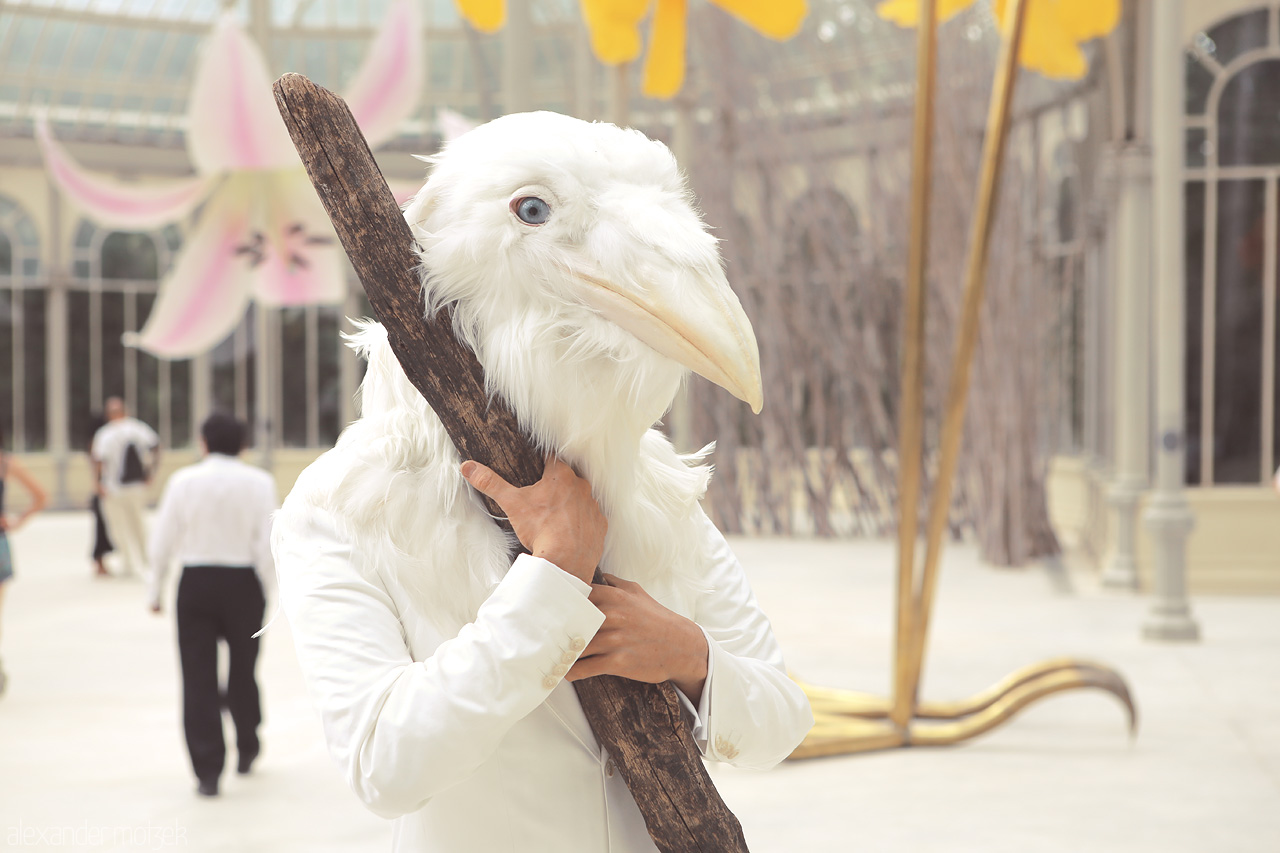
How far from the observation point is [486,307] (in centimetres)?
115

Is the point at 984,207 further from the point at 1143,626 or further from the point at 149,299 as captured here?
the point at 149,299

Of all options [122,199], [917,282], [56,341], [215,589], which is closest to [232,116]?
[122,199]

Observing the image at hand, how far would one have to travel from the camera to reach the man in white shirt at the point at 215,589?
3975 mm

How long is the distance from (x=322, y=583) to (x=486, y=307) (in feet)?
1.02

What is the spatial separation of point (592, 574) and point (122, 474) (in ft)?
28.6

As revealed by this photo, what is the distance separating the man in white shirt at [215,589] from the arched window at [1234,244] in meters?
6.73

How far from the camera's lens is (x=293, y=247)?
4508mm

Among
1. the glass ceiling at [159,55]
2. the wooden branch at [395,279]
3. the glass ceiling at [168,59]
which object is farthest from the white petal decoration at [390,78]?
the glass ceiling at [159,55]

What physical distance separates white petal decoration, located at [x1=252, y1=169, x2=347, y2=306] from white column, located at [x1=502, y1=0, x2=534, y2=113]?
1.06m

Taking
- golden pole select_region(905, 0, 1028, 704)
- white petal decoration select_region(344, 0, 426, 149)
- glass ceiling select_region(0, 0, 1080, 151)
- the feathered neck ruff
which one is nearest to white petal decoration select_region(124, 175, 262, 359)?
white petal decoration select_region(344, 0, 426, 149)

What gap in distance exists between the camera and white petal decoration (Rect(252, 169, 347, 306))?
4.48 meters

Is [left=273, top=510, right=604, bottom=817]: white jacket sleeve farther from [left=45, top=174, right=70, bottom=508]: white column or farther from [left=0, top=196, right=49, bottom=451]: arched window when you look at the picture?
[left=0, top=196, right=49, bottom=451]: arched window

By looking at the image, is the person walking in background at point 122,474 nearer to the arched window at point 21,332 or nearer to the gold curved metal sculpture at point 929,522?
the gold curved metal sculpture at point 929,522

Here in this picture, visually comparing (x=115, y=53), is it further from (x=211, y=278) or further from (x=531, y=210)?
(x=531, y=210)
